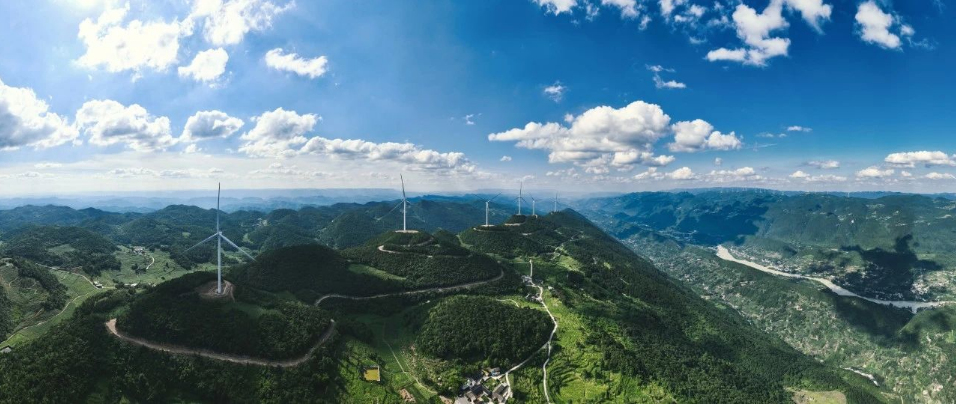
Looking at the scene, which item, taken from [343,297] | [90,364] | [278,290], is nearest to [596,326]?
[343,297]

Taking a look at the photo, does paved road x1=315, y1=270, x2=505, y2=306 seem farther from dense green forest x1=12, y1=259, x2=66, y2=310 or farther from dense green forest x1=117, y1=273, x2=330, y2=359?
dense green forest x1=12, y1=259, x2=66, y2=310

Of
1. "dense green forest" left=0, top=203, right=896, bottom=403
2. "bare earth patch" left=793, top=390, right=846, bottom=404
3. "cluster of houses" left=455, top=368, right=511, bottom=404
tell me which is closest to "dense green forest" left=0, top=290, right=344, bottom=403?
"dense green forest" left=0, top=203, right=896, bottom=403

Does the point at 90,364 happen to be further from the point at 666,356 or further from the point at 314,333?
the point at 666,356

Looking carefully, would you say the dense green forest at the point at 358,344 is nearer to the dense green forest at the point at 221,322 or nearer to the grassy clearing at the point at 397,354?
the dense green forest at the point at 221,322

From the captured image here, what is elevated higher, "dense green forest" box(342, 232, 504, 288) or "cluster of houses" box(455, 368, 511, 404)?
"dense green forest" box(342, 232, 504, 288)

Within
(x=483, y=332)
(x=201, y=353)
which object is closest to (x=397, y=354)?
(x=483, y=332)

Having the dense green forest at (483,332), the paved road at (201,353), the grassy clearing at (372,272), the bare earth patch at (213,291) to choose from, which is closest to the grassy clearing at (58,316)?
the paved road at (201,353)

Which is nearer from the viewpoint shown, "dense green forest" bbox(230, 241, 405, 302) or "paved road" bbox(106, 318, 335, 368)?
"paved road" bbox(106, 318, 335, 368)
